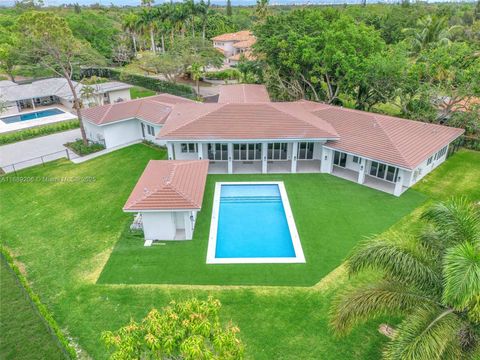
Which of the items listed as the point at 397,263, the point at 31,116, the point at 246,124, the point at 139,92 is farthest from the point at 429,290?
the point at 139,92

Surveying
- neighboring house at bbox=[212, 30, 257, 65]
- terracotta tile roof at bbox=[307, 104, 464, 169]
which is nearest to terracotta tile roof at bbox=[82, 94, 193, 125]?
terracotta tile roof at bbox=[307, 104, 464, 169]

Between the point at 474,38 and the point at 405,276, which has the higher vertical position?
the point at 474,38

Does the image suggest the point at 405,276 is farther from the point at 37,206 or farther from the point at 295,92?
the point at 295,92

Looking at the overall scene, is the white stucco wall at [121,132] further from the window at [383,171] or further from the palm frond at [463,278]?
the palm frond at [463,278]

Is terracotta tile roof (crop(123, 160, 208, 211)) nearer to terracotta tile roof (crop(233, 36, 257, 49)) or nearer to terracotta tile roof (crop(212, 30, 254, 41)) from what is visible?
terracotta tile roof (crop(233, 36, 257, 49))

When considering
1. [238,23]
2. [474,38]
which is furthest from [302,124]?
[238,23]

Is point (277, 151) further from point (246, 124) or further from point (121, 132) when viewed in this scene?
point (121, 132)

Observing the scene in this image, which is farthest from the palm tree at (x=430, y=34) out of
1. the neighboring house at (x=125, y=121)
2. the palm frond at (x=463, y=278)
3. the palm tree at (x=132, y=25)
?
the palm frond at (x=463, y=278)
